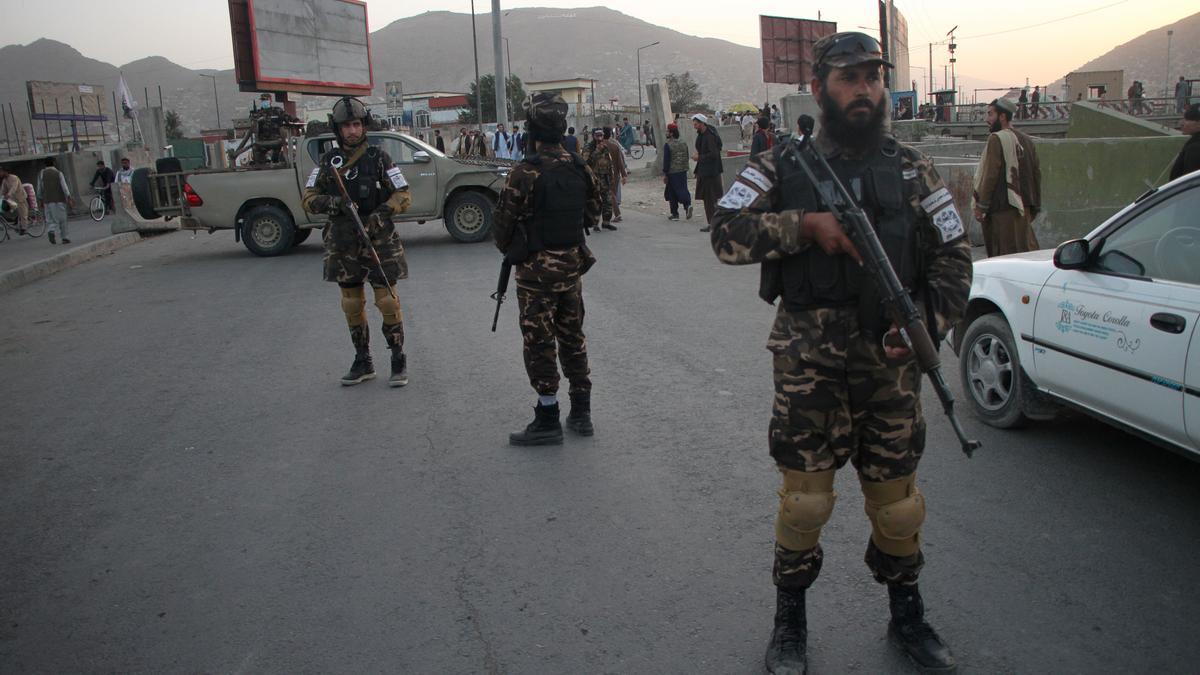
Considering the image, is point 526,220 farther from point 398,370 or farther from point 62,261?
point 62,261

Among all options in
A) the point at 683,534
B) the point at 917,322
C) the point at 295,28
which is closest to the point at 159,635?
the point at 683,534

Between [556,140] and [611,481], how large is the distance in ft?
6.00

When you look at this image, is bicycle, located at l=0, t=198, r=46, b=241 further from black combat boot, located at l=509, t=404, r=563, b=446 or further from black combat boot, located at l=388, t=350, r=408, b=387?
black combat boot, located at l=509, t=404, r=563, b=446

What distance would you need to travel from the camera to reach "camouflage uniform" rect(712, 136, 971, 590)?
273 cm

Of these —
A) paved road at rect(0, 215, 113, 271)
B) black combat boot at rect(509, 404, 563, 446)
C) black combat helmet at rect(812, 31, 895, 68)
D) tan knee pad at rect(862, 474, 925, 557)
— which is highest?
black combat helmet at rect(812, 31, 895, 68)

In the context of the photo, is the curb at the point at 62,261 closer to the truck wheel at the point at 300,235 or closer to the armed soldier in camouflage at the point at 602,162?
the truck wheel at the point at 300,235

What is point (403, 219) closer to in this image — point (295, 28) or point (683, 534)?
point (683, 534)

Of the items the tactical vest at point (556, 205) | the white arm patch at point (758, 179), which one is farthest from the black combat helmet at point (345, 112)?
the white arm patch at point (758, 179)

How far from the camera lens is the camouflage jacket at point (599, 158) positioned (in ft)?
51.9

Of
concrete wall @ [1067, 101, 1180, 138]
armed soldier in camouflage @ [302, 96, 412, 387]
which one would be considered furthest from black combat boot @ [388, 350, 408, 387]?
concrete wall @ [1067, 101, 1180, 138]

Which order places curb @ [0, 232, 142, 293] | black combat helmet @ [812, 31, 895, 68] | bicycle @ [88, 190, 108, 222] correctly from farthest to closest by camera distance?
bicycle @ [88, 190, 108, 222], curb @ [0, 232, 142, 293], black combat helmet @ [812, 31, 895, 68]

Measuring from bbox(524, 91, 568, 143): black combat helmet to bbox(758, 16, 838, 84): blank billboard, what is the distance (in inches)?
988

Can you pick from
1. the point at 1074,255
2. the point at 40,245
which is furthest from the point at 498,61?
the point at 1074,255

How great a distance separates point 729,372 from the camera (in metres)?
6.53
